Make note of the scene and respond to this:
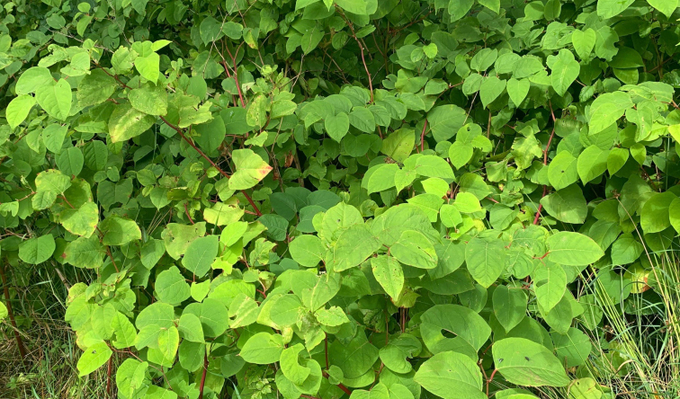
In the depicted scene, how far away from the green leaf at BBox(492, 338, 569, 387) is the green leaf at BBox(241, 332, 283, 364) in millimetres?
570

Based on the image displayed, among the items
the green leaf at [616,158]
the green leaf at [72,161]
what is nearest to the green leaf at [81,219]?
the green leaf at [72,161]

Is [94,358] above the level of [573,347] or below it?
below

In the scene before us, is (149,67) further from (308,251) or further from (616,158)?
(616,158)

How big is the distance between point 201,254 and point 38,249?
2.23 ft

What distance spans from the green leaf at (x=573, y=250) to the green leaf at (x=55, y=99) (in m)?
1.39

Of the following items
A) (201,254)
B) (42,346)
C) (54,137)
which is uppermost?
(54,137)

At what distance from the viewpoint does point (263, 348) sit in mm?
1376

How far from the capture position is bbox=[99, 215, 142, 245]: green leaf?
1.83m

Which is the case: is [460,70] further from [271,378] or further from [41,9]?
[41,9]

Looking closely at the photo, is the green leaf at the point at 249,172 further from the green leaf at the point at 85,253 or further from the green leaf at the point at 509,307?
the green leaf at the point at 509,307

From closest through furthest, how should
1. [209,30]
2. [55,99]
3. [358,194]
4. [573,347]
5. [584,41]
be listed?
[55,99], [573,347], [584,41], [358,194], [209,30]

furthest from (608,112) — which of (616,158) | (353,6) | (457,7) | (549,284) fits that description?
(353,6)

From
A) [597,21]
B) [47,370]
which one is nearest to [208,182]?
[47,370]

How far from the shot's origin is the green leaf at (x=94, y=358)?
147 centimetres
